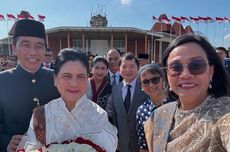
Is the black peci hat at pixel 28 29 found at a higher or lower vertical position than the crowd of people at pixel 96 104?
higher

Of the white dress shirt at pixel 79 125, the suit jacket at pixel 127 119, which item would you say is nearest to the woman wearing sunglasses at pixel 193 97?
the white dress shirt at pixel 79 125

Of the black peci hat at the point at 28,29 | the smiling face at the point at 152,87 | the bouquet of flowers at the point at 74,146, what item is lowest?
the bouquet of flowers at the point at 74,146

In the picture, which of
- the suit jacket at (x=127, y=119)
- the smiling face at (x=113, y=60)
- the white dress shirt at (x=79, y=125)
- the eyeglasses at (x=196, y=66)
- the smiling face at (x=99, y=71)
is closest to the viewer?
the eyeglasses at (x=196, y=66)

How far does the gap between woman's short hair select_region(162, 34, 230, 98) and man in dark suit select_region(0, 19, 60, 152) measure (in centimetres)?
150

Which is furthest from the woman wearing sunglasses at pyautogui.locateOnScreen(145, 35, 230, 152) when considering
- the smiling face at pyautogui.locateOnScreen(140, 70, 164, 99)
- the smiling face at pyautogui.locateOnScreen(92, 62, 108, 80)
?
the smiling face at pyautogui.locateOnScreen(92, 62, 108, 80)

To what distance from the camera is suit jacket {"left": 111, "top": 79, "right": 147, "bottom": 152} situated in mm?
4199

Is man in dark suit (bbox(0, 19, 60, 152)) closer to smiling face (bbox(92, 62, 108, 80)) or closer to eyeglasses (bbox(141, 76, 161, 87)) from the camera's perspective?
eyeglasses (bbox(141, 76, 161, 87))

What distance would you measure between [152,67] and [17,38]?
1.76m

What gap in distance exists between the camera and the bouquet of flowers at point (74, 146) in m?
1.95

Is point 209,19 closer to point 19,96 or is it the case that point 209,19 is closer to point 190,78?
point 19,96

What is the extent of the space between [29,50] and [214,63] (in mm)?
1835

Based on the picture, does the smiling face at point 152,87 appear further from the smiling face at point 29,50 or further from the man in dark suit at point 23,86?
the smiling face at point 29,50

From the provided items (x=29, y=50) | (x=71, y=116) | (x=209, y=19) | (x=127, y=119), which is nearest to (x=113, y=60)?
(x=127, y=119)

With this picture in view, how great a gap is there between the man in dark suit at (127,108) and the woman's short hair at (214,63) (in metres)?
2.19
